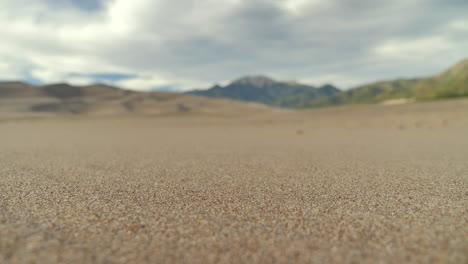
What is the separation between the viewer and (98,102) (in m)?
52.0

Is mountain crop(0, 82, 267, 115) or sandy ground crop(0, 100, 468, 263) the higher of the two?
mountain crop(0, 82, 267, 115)

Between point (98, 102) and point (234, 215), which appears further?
point (98, 102)

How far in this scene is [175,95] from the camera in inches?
2518

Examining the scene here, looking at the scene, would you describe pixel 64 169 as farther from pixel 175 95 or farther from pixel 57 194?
pixel 175 95

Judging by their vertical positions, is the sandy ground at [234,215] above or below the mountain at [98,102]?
below

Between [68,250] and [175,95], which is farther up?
[175,95]

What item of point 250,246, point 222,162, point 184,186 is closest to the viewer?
point 250,246

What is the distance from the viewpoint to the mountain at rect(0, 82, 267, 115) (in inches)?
1658

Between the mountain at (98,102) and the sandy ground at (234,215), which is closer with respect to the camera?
the sandy ground at (234,215)

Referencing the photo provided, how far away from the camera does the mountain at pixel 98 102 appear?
138ft

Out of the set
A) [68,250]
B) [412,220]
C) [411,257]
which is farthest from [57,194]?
[412,220]

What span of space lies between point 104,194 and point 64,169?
2.40m

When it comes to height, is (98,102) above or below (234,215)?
above

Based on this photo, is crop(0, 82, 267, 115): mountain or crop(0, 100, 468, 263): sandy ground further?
crop(0, 82, 267, 115): mountain
